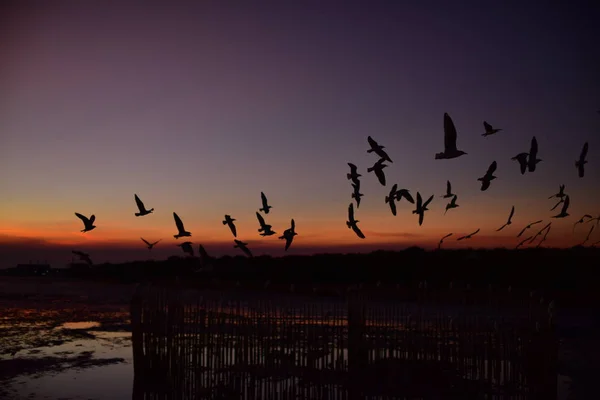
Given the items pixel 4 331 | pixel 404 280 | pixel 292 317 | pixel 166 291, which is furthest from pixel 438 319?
A: pixel 404 280

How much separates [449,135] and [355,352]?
380cm

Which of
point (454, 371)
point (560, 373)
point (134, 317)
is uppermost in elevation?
point (134, 317)

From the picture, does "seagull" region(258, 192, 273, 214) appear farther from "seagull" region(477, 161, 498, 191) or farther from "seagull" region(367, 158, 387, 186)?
Answer: "seagull" region(477, 161, 498, 191)

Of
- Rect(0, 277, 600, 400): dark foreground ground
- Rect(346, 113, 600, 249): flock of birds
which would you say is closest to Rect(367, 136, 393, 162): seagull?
Rect(346, 113, 600, 249): flock of birds

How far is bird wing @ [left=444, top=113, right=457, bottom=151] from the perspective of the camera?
29.4ft

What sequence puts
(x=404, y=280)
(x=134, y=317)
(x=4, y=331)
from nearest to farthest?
(x=134, y=317) → (x=4, y=331) → (x=404, y=280)

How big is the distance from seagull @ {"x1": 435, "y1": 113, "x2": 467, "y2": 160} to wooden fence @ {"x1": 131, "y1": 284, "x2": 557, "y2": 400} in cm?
261

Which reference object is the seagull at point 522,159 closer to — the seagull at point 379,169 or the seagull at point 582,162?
the seagull at point 582,162

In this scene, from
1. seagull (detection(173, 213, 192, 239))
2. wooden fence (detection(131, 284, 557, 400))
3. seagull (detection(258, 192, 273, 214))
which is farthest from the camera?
seagull (detection(258, 192, 273, 214))

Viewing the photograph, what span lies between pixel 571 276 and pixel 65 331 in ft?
74.9

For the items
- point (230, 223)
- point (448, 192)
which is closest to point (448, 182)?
point (448, 192)

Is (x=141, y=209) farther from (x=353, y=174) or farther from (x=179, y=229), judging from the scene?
(x=353, y=174)

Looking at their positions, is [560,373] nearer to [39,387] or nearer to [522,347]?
[522,347]

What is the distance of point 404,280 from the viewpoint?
34531mm
